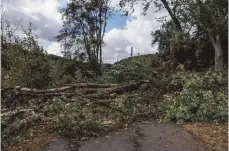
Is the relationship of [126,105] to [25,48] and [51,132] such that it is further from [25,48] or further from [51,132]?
[25,48]

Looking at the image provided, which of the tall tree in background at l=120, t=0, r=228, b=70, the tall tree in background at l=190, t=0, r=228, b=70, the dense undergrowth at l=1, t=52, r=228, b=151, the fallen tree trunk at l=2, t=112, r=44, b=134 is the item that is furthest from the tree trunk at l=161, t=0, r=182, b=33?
the fallen tree trunk at l=2, t=112, r=44, b=134

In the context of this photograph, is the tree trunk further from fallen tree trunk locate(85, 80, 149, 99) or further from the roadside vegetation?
fallen tree trunk locate(85, 80, 149, 99)

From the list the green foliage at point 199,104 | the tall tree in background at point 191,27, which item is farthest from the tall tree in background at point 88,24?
the green foliage at point 199,104

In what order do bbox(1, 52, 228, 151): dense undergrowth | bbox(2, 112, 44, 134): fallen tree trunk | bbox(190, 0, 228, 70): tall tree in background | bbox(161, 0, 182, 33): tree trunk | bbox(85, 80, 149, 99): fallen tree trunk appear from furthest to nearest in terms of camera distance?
bbox(161, 0, 182, 33): tree trunk → bbox(190, 0, 228, 70): tall tree in background → bbox(85, 80, 149, 99): fallen tree trunk → bbox(1, 52, 228, 151): dense undergrowth → bbox(2, 112, 44, 134): fallen tree trunk

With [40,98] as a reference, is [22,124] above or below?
below

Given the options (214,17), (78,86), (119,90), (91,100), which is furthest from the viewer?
(214,17)

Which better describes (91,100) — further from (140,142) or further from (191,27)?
(191,27)

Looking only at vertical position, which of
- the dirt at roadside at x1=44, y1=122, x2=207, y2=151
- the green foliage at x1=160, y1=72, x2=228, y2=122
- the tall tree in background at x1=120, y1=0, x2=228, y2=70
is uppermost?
the tall tree in background at x1=120, y1=0, x2=228, y2=70

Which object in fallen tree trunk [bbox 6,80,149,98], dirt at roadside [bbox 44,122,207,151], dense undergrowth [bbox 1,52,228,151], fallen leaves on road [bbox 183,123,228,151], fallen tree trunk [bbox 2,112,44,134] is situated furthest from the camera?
fallen tree trunk [bbox 6,80,149,98]

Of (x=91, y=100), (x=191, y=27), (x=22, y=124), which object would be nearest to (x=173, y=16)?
(x=191, y=27)

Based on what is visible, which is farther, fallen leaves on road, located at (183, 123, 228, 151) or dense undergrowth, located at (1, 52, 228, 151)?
dense undergrowth, located at (1, 52, 228, 151)

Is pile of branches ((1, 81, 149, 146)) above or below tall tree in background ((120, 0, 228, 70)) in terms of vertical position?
below

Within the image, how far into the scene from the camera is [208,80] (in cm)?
1140

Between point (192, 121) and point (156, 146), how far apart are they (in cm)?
220
